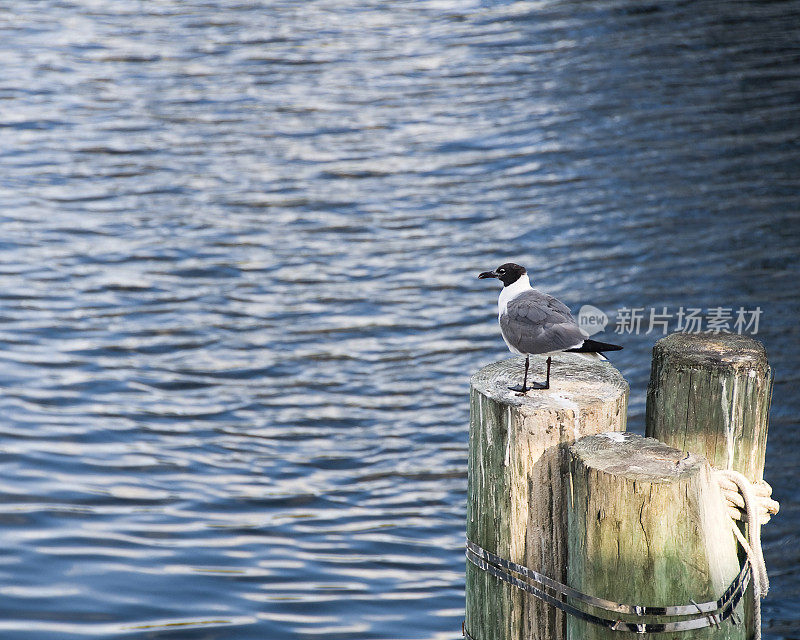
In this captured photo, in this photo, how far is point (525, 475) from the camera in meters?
2.91

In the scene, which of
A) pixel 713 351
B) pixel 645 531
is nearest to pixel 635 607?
pixel 645 531

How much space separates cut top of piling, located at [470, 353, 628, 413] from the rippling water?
6.69ft

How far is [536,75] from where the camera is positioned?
42.9ft

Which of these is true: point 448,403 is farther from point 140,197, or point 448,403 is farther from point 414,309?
point 140,197

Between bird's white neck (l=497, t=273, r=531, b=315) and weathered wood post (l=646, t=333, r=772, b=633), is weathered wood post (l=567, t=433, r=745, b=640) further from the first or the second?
bird's white neck (l=497, t=273, r=531, b=315)

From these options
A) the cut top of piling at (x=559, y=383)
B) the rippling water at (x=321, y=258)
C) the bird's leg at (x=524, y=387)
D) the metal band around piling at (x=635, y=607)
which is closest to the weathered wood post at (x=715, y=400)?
the cut top of piling at (x=559, y=383)

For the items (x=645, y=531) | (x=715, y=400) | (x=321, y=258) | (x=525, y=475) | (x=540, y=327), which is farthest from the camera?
(x=321, y=258)

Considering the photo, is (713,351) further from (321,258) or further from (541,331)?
(321,258)

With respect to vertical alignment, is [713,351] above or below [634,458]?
above

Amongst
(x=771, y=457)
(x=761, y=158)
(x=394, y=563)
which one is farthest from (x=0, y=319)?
(x=761, y=158)

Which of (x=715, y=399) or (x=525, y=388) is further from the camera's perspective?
(x=715, y=399)

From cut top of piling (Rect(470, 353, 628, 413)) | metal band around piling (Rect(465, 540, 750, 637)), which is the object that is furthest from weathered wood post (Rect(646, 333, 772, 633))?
metal band around piling (Rect(465, 540, 750, 637))

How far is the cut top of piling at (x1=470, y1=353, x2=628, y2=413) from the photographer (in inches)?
115

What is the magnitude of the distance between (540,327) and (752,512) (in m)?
0.79
